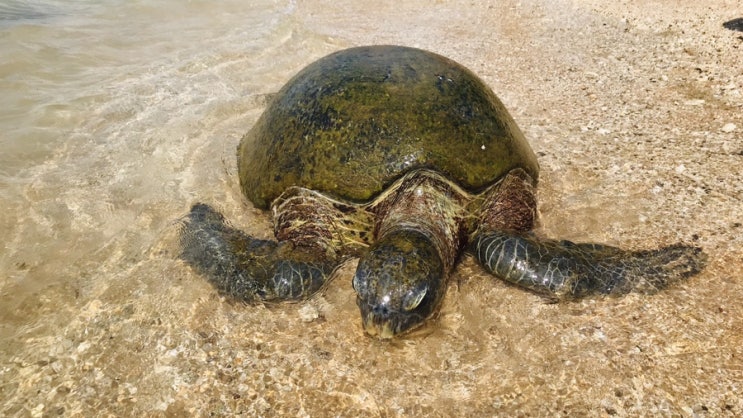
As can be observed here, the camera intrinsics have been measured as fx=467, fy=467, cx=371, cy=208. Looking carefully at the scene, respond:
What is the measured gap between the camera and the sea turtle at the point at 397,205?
128 inches

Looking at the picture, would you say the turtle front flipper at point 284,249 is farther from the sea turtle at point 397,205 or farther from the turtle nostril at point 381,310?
the turtle nostril at point 381,310

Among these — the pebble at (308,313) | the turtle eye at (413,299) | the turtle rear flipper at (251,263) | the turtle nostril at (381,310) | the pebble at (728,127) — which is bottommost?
the pebble at (308,313)

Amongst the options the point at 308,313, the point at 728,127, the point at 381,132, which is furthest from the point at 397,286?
the point at 728,127

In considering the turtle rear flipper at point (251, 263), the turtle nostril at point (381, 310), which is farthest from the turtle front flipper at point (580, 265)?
the turtle rear flipper at point (251, 263)

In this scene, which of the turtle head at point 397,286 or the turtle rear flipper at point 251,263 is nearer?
the turtle head at point 397,286

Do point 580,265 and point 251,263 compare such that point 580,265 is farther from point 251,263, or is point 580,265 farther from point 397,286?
point 251,263

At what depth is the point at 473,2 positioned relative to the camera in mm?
10008

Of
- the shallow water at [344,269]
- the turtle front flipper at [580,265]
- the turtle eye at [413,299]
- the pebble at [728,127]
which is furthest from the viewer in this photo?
the pebble at [728,127]

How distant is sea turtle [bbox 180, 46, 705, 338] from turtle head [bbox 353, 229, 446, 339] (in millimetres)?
11

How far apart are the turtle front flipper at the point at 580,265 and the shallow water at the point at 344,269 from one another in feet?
0.35

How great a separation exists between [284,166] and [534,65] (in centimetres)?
483

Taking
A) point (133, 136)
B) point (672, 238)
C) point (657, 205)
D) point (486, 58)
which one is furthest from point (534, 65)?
point (133, 136)

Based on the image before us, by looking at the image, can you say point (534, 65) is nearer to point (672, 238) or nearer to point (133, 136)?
point (672, 238)

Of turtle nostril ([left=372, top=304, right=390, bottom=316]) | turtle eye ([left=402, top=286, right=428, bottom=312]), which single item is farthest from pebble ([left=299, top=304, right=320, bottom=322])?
turtle eye ([left=402, top=286, right=428, bottom=312])
